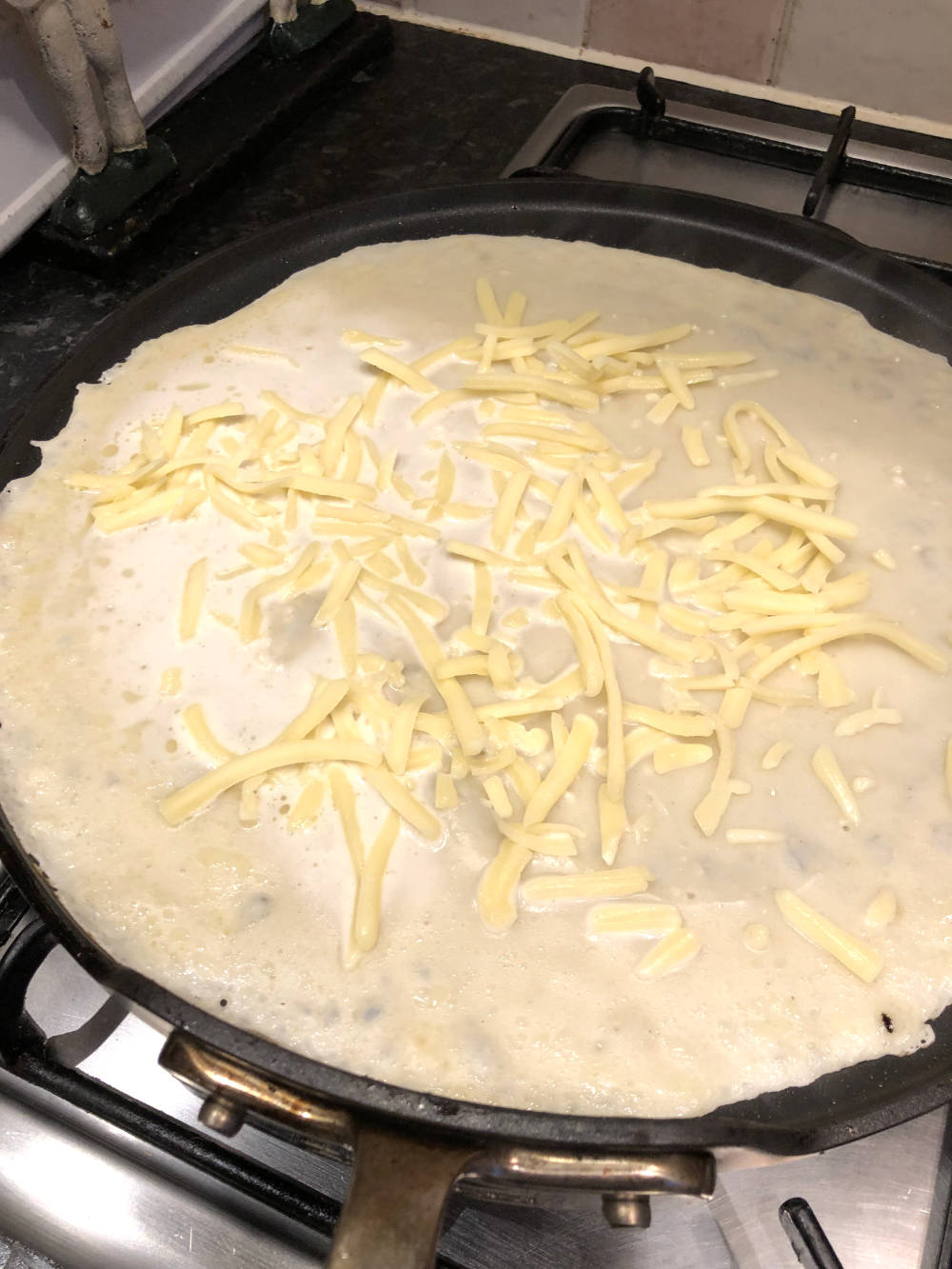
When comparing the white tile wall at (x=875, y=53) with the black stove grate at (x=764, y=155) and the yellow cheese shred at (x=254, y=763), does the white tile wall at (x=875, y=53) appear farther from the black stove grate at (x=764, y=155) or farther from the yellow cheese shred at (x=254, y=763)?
the yellow cheese shred at (x=254, y=763)

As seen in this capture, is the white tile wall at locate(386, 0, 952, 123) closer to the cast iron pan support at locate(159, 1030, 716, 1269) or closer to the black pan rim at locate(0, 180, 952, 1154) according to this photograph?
the black pan rim at locate(0, 180, 952, 1154)

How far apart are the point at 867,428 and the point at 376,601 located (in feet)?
1.96

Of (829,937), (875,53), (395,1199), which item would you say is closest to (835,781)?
(829,937)

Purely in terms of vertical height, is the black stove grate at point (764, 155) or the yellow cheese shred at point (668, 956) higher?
the black stove grate at point (764, 155)

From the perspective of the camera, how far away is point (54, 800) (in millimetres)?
831

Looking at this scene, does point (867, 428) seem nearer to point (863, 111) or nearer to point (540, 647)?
point (540, 647)

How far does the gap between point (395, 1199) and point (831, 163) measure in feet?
4.81

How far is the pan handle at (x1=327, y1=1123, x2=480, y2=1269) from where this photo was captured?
0.58 metres

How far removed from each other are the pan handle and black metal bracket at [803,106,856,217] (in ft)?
4.30

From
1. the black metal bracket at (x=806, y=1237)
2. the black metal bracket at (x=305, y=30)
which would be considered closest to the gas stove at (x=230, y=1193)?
the black metal bracket at (x=806, y=1237)

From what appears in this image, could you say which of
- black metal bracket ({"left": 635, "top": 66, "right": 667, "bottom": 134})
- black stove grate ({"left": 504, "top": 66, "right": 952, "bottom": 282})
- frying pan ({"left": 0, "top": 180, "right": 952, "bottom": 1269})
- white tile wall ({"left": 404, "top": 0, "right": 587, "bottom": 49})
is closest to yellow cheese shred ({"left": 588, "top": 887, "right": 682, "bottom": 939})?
frying pan ({"left": 0, "top": 180, "right": 952, "bottom": 1269})

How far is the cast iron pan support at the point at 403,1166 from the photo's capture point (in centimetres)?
59


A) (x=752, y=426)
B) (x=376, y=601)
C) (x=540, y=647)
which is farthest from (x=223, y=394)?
(x=752, y=426)

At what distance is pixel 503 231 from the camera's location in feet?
4.42
